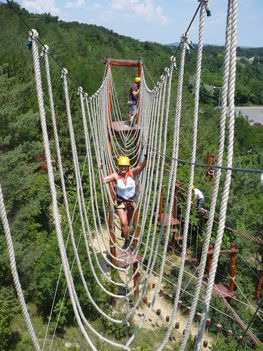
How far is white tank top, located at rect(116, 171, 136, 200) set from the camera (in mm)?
3611

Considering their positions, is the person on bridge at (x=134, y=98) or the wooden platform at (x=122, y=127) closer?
the wooden platform at (x=122, y=127)

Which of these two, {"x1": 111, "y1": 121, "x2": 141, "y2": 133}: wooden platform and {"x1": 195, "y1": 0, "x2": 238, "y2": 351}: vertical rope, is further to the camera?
{"x1": 111, "y1": 121, "x2": 141, "y2": 133}: wooden platform

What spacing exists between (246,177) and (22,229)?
7246mm

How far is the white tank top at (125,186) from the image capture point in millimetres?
3611

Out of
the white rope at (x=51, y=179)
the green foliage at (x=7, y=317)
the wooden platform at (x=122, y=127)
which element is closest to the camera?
the white rope at (x=51, y=179)

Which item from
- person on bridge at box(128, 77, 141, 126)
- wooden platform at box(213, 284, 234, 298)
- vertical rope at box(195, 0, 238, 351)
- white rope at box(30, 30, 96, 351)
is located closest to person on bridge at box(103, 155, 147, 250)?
white rope at box(30, 30, 96, 351)

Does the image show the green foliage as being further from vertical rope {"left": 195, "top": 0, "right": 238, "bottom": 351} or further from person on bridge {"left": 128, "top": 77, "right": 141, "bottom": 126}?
vertical rope {"left": 195, "top": 0, "right": 238, "bottom": 351}

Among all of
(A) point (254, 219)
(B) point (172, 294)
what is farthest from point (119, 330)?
(A) point (254, 219)

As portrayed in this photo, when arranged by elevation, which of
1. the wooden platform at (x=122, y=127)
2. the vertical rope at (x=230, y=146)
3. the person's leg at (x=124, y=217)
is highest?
the vertical rope at (x=230, y=146)

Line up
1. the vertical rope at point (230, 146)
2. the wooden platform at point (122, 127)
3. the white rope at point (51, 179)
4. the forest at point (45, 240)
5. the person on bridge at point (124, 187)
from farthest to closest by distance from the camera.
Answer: the wooden platform at point (122, 127) → the forest at point (45, 240) → the person on bridge at point (124, 187) → the white rope at point (51, 179) → the vertical rope at point (230, 146)

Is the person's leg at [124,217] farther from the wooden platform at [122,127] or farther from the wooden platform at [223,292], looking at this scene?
the wooden platform at [122,127]

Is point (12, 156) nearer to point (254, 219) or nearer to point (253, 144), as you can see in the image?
point (254, 219)

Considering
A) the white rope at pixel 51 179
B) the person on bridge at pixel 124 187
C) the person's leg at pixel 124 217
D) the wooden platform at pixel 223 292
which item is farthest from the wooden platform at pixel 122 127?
the white rope at pixel 51 179

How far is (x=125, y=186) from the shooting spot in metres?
3.60
